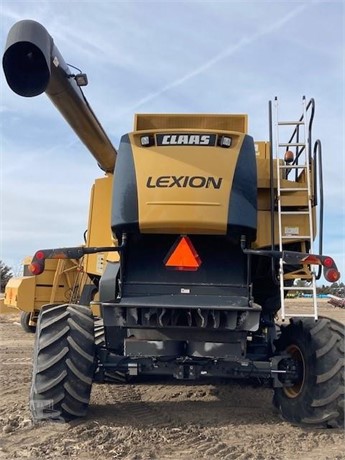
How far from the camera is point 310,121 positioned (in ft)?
19.9

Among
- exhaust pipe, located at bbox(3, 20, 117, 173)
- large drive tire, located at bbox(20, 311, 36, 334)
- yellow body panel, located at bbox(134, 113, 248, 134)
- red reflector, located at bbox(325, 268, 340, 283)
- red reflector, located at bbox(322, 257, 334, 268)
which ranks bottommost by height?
large drive tire, located at bbox(20, 311, 36, 334)

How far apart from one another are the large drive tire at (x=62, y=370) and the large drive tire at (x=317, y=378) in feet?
6.85

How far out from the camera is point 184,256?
5492mm

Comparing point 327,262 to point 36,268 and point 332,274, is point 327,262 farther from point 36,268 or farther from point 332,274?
point 36,268

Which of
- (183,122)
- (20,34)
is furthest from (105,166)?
(20,34)

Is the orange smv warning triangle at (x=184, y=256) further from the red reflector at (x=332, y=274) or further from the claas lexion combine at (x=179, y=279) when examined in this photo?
the red reflector at (x=332, y=274)

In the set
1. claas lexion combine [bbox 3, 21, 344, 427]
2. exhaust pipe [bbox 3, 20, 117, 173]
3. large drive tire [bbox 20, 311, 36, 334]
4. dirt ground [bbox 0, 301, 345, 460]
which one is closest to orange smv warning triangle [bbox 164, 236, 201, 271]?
claas lexion combine [bbox 3, 21, 344, 427]

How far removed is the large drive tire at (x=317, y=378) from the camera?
5285mm

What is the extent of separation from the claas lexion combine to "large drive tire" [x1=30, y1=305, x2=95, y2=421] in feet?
0.03

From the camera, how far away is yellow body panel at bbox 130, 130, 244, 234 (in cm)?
532

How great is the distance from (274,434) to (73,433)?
73.4 inches

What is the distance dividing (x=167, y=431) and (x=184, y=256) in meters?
1.66

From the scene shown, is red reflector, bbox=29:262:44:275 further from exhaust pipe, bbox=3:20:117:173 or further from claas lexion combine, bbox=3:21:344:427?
exhaust pipe, bbox=3:20:117:173

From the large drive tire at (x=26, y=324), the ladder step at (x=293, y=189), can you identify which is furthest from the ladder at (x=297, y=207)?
the large drive tire at (x=26, y=324)
